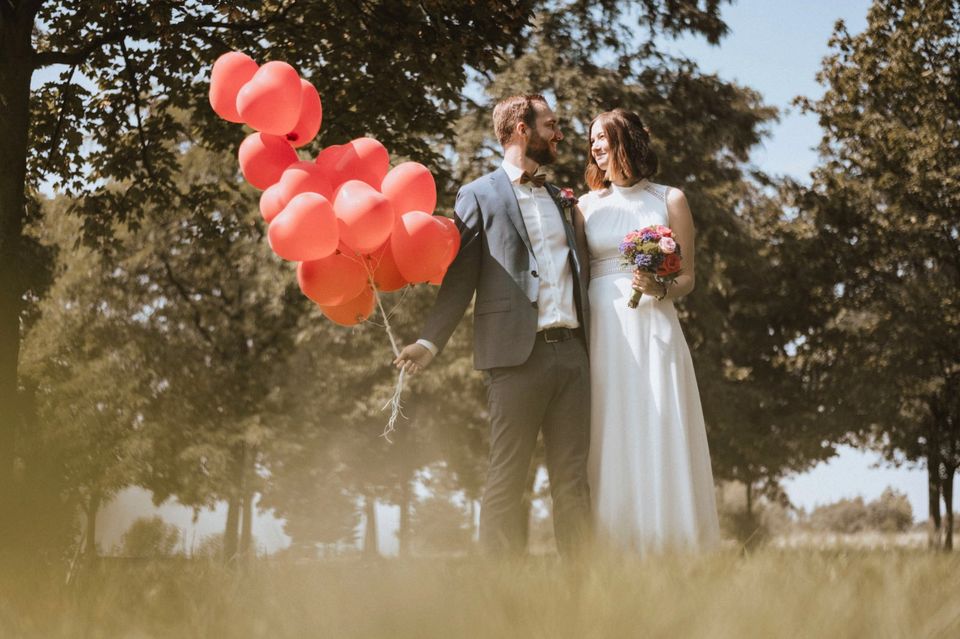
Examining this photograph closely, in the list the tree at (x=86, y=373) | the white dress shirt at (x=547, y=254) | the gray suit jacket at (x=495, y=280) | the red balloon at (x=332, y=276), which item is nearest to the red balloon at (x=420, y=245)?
the gray suit jacket at (x=495, y=280)

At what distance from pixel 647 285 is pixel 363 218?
1.52 metres

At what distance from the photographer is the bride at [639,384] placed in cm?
484

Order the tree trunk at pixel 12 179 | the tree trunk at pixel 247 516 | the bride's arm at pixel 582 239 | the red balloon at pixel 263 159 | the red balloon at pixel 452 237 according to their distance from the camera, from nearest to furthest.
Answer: the red balloon at pixel 452 237 < the bride's arm at pixel 582 239 < the red balloon at pixel 263 159 < the tree trunk at pixel 12 179 < the tree trunk at pixel 247 516

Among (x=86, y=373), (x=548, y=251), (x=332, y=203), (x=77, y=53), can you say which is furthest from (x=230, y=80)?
(x=86, y=373)

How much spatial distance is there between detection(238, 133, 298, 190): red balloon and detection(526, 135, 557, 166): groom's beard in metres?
1.57

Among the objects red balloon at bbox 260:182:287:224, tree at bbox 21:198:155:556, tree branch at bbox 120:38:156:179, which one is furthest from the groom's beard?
tree branch at bbox 120:38:156:179

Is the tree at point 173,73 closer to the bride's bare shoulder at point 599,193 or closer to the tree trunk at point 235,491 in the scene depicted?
the bride's bare shoulder at point 599,193

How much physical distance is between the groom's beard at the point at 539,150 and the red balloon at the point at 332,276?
1119mm

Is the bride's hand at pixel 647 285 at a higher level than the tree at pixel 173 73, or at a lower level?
lower

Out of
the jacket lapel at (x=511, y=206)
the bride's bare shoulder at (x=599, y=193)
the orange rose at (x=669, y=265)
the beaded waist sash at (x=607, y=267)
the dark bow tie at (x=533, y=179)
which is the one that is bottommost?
the orange rose at (x=669, y=265)

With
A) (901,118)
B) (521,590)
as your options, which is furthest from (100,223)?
(901,118)

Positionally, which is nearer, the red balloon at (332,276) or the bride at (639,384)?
the bride at (639,384)

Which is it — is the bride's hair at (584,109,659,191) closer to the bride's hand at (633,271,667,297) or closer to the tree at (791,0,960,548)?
the bride's hand at (633,271,667,297)

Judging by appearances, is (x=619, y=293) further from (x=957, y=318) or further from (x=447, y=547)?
(x=957, y=318)
